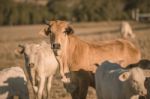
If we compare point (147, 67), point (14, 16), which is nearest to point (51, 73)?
point (147, 67)

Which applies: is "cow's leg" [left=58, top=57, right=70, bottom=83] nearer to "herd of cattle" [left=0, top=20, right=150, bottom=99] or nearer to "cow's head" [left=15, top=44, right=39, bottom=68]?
"herd of cattle" [left=0, top=20, right=150, bottom=99]

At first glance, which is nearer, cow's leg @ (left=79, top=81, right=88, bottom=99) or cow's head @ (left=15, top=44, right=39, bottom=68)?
cow's leg @ (left=79, top=81, right=88, bottom=99)

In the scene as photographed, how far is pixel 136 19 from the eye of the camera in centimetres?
6156

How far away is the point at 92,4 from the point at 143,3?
7271 millimetres

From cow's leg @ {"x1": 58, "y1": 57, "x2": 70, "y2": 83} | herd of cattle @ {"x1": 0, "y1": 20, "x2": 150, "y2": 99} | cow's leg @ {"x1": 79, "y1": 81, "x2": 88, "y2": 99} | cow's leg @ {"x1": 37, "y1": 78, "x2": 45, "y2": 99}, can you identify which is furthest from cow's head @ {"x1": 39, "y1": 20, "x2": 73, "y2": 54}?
cow's leg @ {"x1": 37, "y1": 78, "x2": 45, "y2": 99}

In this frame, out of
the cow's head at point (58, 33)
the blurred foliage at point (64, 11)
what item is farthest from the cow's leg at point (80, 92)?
the blurred foliage at point (64, 11)

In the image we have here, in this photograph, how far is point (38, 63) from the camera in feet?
39.6

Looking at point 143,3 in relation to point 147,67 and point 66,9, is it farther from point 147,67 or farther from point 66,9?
point 147,67

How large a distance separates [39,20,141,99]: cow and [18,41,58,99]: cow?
1.09m

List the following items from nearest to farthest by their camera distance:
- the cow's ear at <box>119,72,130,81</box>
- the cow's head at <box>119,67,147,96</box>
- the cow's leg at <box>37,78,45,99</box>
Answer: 1. the cow's head at <box>119,67,147,96</box>
2. the cow's ear at <box>119,72,130,81</box>
3. the cow's leg at <box>37,78,45,99</box>

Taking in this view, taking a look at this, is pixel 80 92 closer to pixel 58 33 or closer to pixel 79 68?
pixel 79 68

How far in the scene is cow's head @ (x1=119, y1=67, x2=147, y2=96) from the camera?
8.19 metres

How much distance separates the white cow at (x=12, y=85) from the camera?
433 inches

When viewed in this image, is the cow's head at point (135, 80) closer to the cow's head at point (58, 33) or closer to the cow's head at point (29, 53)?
the cow's head at point (58, 33)
